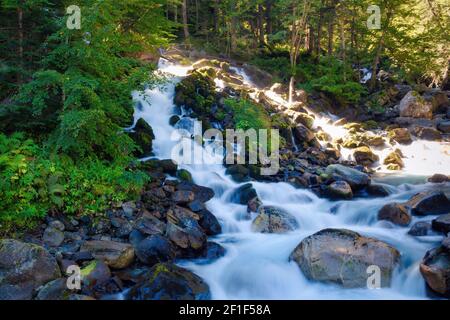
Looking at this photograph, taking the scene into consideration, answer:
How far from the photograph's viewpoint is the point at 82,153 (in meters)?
8.66

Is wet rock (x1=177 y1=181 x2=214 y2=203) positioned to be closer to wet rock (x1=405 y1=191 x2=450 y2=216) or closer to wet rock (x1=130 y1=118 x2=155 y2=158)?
wet rock (x1=130 y1=118 x2=155 y2=158)

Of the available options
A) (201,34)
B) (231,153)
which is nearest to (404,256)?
(231,153)

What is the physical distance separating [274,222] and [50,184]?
5.54 m

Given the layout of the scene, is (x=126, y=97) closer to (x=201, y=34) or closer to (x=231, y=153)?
(x=231, y=153)

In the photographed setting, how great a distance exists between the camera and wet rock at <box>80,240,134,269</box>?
291 inches

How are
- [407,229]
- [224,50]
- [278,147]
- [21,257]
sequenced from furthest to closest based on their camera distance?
[224,50]
[278,147]
[407,229]
[21,257]

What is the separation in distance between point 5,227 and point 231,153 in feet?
25.7

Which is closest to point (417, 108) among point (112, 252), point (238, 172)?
point (238, 172)

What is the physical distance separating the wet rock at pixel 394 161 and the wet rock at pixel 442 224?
21.4 ft

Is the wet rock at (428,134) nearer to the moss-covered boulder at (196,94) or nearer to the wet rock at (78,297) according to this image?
the moss-covered boulder at (196,94)

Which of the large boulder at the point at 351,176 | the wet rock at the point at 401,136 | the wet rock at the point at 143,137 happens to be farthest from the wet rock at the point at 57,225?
the wet rock at the point at 401,136

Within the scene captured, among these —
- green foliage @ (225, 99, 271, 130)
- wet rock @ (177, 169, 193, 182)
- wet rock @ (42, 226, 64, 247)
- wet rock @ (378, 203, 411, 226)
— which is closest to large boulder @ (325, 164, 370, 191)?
wet rock @ (378, 203, 411, 226)

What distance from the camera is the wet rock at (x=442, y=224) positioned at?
28.8 feet

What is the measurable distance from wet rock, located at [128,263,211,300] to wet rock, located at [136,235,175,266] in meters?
0.84
